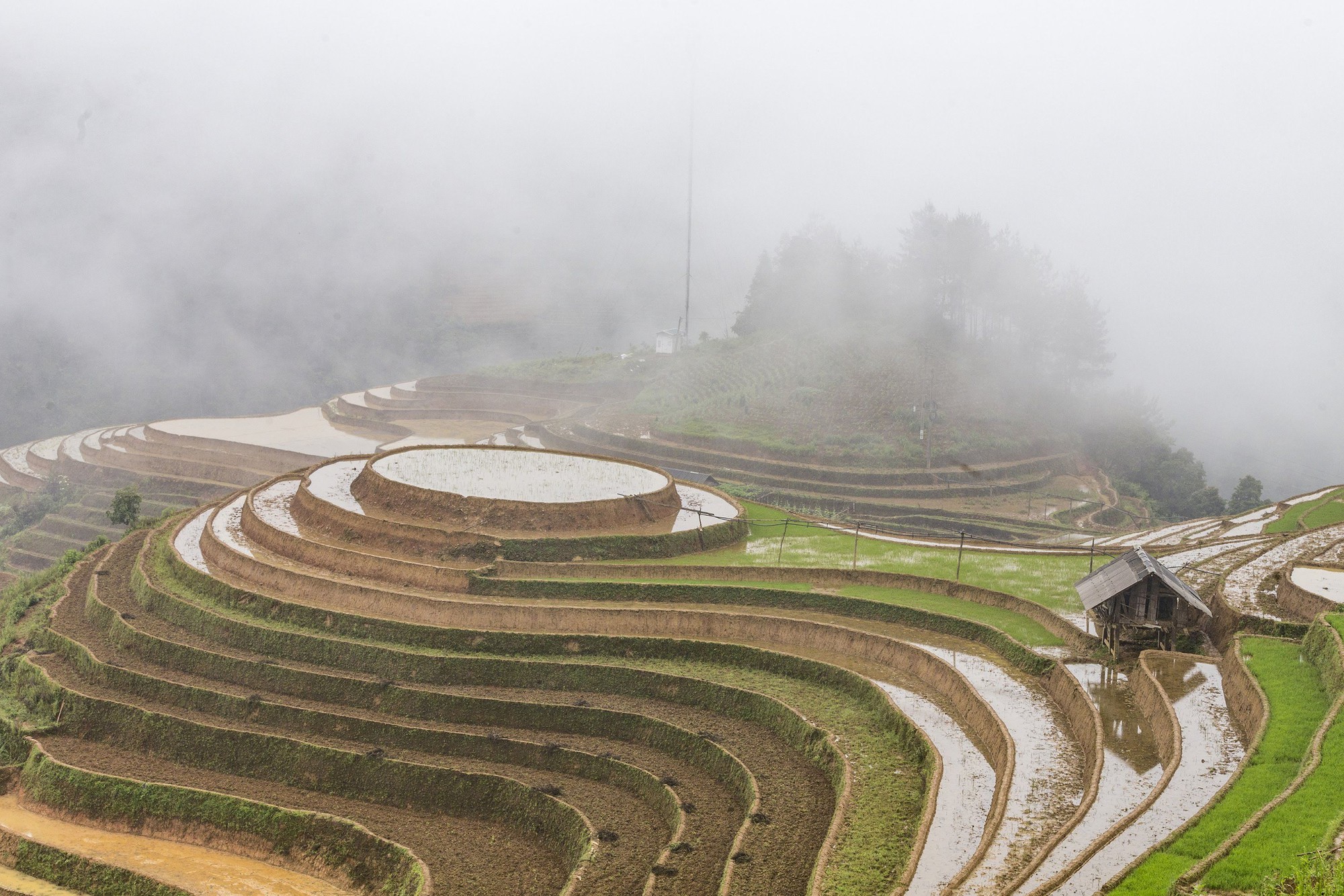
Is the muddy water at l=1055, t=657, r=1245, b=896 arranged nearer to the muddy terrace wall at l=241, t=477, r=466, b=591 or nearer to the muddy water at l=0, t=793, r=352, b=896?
the muddy water at l=0, t=793, r=352, b=896

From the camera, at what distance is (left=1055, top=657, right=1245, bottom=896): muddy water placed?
10492 mm

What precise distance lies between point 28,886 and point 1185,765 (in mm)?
16528

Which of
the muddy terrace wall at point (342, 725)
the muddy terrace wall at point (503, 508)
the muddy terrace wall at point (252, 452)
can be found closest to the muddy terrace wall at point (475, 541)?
the muddy terrace wall at point (503, 508)

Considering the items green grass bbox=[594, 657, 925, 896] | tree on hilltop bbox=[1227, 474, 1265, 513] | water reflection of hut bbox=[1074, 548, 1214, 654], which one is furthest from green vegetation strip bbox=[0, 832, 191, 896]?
tree on hilltop bbox=[1227, 474, 1265, 513]

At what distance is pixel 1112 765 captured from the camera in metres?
14.0

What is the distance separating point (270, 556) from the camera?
81.3ft

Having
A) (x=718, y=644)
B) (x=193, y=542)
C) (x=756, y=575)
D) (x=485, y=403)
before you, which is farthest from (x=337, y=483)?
(x=485, y=403)

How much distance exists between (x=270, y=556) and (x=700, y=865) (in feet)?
49.4

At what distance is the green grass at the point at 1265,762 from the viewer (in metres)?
9.80

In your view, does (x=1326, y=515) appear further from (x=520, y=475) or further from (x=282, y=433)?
(x=282, y=433)

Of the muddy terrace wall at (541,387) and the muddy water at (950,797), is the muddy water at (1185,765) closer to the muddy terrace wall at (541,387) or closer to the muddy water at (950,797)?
the muddy water at (950,797)

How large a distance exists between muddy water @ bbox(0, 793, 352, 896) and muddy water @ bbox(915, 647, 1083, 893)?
9493 millimetres

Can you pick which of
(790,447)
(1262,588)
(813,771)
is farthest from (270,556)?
(790,447)

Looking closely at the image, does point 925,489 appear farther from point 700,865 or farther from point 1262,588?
point 700,865
